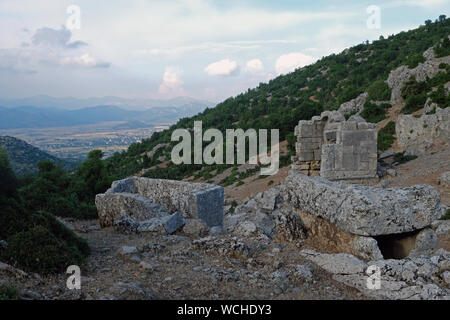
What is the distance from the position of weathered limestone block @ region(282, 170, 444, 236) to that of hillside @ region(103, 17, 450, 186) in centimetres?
1350

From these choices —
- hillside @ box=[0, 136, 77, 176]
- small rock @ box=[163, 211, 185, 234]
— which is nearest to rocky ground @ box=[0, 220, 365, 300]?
small rock @ box=[163, 211, 185, 234]

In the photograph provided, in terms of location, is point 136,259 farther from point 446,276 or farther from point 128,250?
point 446,276

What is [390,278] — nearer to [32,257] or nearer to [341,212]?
[341,212]

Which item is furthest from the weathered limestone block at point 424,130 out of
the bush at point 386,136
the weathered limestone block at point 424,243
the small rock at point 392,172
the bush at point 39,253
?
the bush at point 39,253

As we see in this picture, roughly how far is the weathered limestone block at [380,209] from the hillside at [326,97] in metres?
13.5

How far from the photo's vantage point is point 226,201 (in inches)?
691

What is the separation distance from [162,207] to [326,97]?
31884mm

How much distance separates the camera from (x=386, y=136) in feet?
61.1

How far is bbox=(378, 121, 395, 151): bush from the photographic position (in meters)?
18.0

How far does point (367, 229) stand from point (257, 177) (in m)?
17.1

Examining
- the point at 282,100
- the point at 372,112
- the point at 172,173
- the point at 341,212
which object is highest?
the point at 282,100

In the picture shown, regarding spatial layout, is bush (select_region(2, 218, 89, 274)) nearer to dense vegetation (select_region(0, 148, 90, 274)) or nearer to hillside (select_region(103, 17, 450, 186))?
dense vegetation (select_region(0, 148, 90, 274))

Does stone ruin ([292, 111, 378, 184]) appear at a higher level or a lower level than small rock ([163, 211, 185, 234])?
higher

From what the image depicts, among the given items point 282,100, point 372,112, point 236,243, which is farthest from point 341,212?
point 282,100
